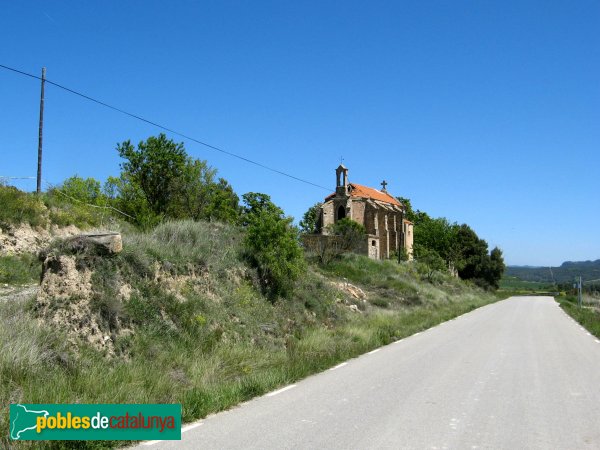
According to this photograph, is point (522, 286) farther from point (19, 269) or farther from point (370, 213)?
point (19, 269)

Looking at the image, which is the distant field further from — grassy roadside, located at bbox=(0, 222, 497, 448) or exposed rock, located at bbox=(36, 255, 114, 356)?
exposed rock, located at bbox=(36, 255, 114, 356)

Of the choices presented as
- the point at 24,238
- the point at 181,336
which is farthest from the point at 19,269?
the point at 181,336

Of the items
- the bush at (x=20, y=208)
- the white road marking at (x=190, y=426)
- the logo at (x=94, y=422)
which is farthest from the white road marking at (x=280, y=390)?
the bush at (x=20, y=208)

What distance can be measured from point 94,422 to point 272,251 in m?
12.6

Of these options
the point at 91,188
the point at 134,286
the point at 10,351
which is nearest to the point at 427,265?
the point at 91,188

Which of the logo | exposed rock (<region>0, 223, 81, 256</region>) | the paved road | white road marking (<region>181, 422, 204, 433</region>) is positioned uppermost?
exposed rock (<region>0, 223, 81, 256</region>)

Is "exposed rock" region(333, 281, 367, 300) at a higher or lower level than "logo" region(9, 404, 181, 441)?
higher

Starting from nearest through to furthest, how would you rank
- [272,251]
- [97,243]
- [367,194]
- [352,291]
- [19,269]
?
1. [97,243]
2. [19,269]
3. [272,251]
4. [352,291]
5. [367,194]

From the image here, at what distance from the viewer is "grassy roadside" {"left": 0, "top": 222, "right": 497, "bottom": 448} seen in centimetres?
754

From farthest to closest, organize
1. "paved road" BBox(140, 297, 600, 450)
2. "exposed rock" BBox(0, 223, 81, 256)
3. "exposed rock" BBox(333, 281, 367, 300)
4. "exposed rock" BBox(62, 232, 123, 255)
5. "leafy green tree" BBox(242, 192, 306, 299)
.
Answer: "exposed rock" BBox(333, 281, 367, 300) → "leafy green tree" BBox(242, 192, 306, 299) → "exposed rock" BBox(0, 223, 81, 256) → "exposed rock" BBox(62, 232, 123, 255) → "paved road" BBox(140, 297, 600, 450)

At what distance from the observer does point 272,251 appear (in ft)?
61.0

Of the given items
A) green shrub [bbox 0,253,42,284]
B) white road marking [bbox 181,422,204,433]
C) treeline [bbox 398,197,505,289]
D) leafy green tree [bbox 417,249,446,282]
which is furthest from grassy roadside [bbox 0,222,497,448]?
treeline [bbox 398,197,505,289]

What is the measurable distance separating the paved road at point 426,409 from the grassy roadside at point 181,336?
2.48 ft

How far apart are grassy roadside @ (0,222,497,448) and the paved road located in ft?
2.48
